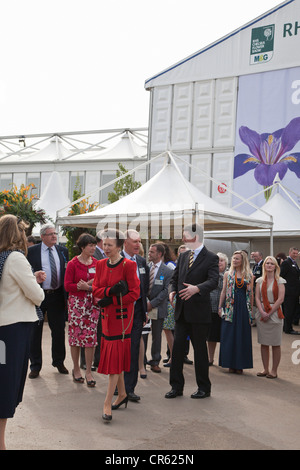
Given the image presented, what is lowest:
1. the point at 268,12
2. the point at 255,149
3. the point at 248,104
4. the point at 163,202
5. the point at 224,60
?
the point at 163,202

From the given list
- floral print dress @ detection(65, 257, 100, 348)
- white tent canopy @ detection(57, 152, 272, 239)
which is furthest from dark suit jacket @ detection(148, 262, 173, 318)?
white tent canopy @ detection(57, 152, 272, 239)

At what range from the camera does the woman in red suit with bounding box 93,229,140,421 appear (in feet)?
16.6

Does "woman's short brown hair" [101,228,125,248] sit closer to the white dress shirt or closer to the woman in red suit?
the woman in red suit

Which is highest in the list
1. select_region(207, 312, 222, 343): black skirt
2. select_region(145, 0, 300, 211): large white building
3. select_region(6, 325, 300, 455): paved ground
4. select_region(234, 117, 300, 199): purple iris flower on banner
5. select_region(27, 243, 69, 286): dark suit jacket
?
select_region(145, 0, 300, 211): large white building

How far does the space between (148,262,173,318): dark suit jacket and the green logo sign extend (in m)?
14.0

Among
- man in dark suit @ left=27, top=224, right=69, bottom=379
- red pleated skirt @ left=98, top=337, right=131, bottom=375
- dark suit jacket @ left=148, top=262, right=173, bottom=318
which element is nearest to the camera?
red pleated skirt @ left=98, top=337, right=131, bottom=375

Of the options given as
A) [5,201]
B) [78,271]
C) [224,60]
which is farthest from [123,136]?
[78,271]

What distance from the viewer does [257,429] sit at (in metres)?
4.87

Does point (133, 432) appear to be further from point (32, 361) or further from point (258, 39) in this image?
point (258, 39)

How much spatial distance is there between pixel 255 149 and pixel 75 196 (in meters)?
6.55

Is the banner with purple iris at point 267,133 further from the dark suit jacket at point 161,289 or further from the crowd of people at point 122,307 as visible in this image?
the dark suit jacket at point 161,289

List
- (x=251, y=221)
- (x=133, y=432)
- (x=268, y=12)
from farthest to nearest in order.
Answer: (x=268, y=12) < (x=251, y=221) < (x=133, y=432)

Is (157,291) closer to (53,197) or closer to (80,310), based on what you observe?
(80,310)

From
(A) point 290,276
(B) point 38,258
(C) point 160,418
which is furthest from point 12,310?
(A) point 290,276
